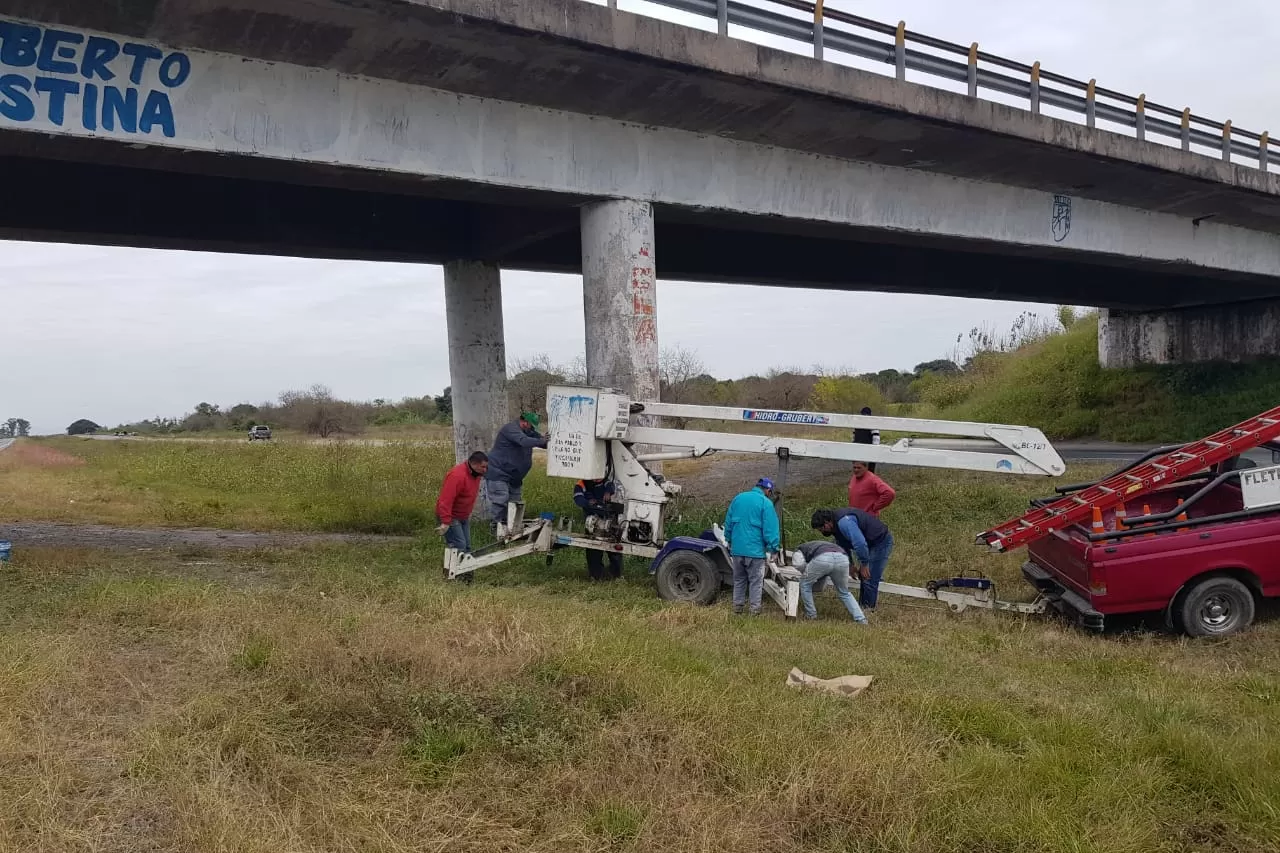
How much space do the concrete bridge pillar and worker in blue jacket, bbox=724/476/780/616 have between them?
22.9 metres

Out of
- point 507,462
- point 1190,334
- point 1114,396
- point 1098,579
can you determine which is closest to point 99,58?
point 507,462

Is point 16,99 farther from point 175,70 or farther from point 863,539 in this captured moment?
point 863,539

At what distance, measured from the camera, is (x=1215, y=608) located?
7.84 metres

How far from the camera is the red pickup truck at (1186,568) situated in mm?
7711

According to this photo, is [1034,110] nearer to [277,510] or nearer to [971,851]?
[971,851]

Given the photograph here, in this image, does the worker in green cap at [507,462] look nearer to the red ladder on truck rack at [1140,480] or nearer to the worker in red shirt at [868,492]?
the worker in red shirt at [868,492]

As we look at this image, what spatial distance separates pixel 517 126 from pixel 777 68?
3207 millimetres

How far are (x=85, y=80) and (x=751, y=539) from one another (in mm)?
7490

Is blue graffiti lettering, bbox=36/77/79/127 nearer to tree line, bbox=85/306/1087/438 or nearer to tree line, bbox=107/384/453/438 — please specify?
tree line, bbox=85/306/1087/438

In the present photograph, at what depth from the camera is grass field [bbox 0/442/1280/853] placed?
3.77m

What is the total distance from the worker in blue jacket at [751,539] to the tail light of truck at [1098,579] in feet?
9.11

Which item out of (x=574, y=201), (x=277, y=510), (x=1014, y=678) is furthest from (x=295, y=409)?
(x=1014, y=678)

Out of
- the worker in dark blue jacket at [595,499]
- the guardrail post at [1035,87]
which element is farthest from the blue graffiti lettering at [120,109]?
the guardrail post at [1035,87]

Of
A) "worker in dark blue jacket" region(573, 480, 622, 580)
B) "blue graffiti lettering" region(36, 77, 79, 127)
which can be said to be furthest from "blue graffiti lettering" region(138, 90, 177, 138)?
"worker in dark blue jacket" region(573, 480, 622, 580)
